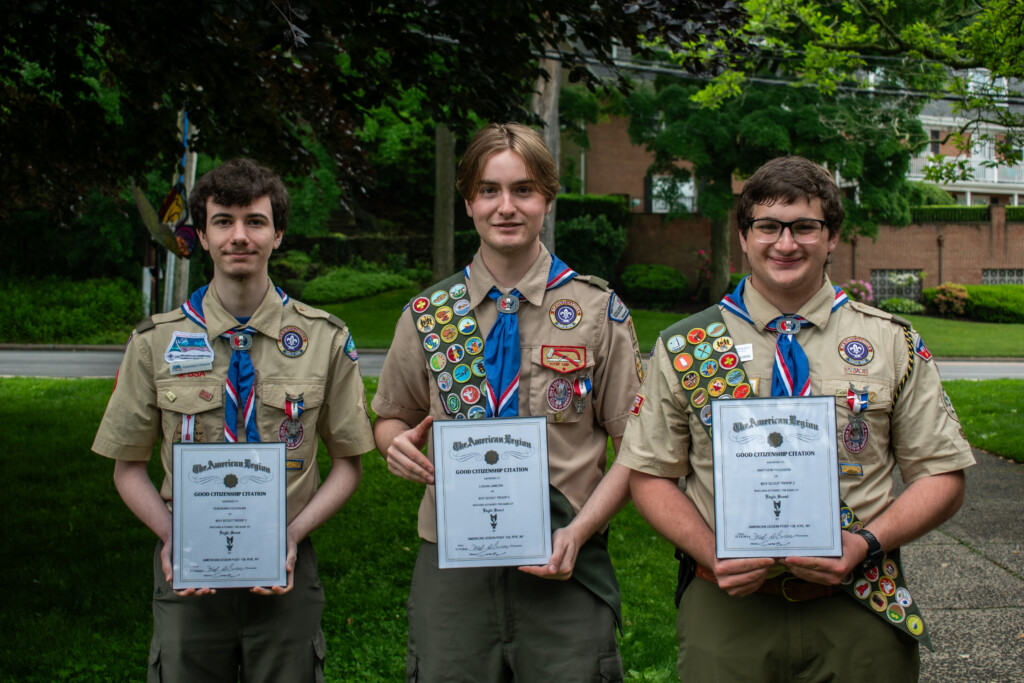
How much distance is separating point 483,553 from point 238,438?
35.3 inches

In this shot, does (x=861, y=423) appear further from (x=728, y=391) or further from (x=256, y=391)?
(x=256, y=391)

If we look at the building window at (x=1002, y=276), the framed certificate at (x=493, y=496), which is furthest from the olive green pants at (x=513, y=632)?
the building window at (x=1002, y=276)

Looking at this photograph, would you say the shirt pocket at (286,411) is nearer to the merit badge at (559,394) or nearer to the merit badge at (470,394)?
the merit badge at (470,394)

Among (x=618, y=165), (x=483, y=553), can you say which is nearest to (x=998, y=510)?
(x=483, y=553)

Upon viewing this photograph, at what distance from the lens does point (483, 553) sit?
2.46 metres

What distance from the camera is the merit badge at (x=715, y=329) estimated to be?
Answer: 2.54 metres

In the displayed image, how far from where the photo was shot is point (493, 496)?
246 centimetres

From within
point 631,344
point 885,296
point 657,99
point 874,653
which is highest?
point 657,99

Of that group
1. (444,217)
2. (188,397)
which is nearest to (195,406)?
(188,397)

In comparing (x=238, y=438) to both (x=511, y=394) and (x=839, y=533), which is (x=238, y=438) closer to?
(x=511, y=394)

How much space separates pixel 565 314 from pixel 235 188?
3.58 ft

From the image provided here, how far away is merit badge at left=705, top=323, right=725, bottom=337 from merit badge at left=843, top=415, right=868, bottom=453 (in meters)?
0.42

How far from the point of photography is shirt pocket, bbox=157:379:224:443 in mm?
2818

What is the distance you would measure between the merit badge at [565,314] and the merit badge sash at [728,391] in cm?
30
